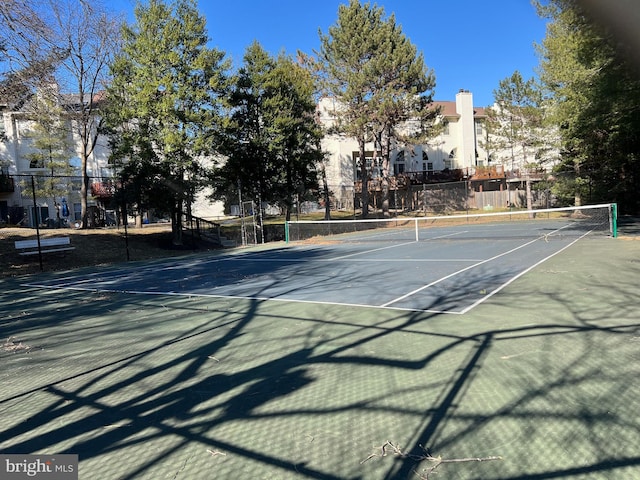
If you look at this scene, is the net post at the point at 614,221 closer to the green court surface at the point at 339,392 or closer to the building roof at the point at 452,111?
the green court surface at the point at 339,392

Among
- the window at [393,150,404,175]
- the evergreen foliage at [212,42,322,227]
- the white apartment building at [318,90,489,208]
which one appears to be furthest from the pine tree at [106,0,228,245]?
the window at [393,150,404,175]

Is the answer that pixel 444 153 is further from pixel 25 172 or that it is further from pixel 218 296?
pixel 218 296

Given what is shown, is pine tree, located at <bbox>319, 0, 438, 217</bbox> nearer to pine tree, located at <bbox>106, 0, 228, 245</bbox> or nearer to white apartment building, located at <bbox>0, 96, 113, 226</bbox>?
pine tree, located at <bbox>106, 0, 228, 245</bbox>

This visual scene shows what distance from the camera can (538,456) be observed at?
2.56 m

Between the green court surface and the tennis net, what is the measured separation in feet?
43.8

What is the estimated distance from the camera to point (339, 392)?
365cm

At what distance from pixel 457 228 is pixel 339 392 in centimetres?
2530

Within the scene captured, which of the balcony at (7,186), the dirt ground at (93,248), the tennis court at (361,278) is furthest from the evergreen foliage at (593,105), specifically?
the balcony at (7,186)

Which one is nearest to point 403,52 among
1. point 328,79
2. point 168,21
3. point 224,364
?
point 328,79

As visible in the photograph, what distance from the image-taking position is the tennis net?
2009 centimetres

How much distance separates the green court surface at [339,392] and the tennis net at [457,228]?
13362 millimetres

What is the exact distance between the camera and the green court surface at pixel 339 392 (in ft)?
8.70

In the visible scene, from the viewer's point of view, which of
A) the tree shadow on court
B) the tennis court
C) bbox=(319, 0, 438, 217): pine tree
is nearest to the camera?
the tree shadow on court

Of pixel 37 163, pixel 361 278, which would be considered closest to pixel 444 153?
pixel 37 163
